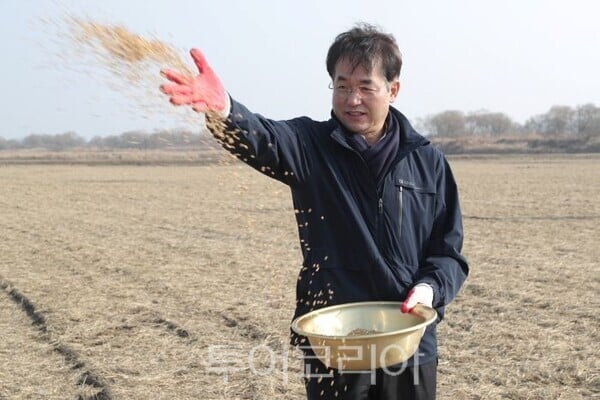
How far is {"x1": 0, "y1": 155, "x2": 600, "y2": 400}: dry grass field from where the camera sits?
182 inches

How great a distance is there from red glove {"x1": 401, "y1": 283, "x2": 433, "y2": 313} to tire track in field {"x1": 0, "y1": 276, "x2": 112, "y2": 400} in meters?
2.84

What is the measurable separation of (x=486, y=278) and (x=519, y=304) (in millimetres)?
1458

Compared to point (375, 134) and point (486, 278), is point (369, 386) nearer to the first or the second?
point (375, 134)

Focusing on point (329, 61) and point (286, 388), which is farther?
point (286, 388)

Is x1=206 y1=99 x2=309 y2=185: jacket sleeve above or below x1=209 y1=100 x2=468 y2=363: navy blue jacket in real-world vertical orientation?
above

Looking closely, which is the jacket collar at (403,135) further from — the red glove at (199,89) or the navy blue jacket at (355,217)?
the red glove at (199,89)

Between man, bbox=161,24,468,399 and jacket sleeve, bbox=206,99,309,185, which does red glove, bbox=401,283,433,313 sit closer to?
man, bbox=161,24,468,399

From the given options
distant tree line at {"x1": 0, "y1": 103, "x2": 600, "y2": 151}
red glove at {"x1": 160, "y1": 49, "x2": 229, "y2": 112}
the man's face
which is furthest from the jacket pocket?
distant tree line at {"x1": 0, "y1": 103, "x2": 600, "y2": 151}

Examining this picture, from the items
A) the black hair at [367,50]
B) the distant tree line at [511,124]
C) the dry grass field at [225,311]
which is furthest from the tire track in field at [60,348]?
the distant tree line at [511,124]

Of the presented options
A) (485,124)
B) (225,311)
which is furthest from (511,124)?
(225,311)

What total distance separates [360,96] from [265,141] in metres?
0.37

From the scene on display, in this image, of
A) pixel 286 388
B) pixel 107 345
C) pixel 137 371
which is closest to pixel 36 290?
pixel 107 345

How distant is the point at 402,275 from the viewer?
7.84ft

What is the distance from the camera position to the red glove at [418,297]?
7.41ft
